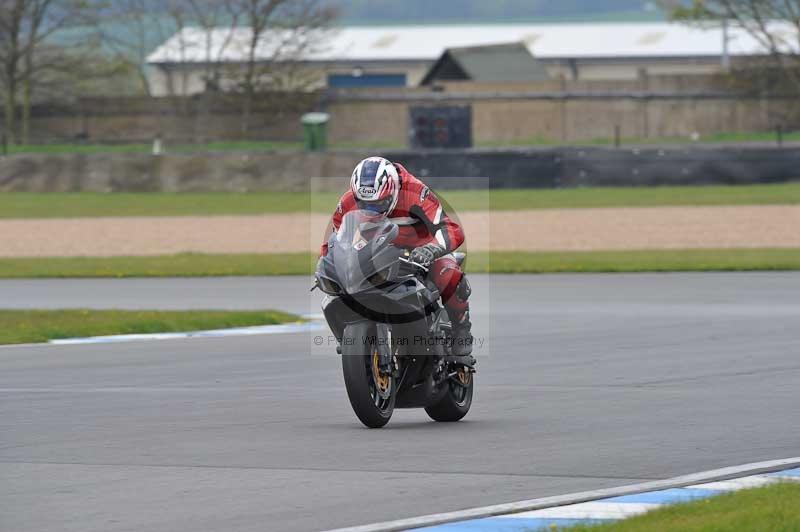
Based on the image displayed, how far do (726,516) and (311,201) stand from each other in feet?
118

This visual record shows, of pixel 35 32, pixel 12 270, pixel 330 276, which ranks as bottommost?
pixel 12 270

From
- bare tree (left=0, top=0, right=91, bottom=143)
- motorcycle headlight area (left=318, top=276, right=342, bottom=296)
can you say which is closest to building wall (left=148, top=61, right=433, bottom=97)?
Answer: bare tree (left=0, top=0, right=91, bottom=143)

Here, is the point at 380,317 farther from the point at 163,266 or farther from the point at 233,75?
the point at 233,75

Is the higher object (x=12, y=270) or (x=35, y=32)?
(x=35, y=32)

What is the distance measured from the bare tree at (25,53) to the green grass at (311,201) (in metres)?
15.1

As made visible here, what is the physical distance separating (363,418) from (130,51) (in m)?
66.9

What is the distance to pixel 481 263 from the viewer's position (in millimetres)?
25016

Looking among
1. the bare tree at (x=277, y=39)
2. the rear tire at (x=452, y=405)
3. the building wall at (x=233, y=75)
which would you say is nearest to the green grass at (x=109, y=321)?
the rear tire at (x=452, y=405)

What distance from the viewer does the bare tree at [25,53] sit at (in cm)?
5744

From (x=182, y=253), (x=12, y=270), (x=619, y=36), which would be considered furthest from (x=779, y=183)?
(x=619, y=36)

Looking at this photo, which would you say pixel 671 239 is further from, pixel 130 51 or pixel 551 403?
pixel 130 51

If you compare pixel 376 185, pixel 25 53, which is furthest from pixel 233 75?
pixel 376 185

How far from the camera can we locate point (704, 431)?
9367 millimetres

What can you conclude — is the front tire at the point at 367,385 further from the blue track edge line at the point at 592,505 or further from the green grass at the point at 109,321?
the green grass at the point at 109,321
